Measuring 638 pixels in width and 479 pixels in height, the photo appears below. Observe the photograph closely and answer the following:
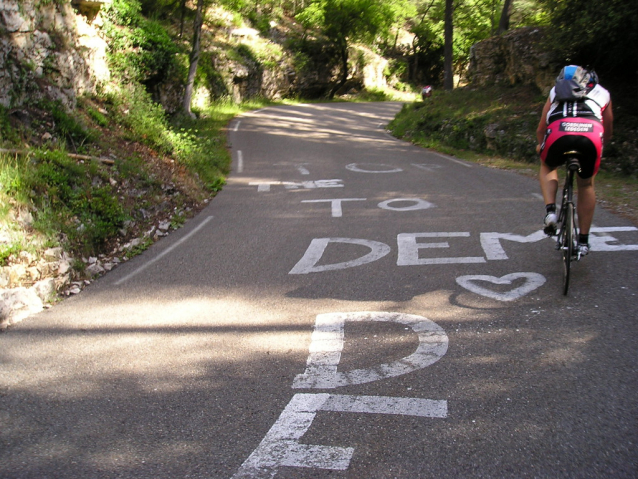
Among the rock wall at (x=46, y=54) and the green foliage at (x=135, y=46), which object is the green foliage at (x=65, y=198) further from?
the green foliage at (x=135, y=46)

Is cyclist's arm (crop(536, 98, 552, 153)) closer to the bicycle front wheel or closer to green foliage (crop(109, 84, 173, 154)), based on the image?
the bicycle front wheel

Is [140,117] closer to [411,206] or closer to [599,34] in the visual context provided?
[411,206]

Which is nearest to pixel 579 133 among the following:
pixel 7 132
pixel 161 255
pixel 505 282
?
pixel 505 282

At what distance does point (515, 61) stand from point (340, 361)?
64.5 ft

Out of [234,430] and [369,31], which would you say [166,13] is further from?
[234,430]

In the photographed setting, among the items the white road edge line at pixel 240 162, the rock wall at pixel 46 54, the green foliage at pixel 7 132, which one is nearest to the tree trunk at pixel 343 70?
the white road edge line at pixel 240 162

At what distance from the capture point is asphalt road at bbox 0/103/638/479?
3.10 m

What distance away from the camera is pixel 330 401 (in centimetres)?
366

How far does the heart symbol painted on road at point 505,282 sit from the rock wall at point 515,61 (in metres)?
14.7

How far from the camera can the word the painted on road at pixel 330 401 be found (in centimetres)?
306

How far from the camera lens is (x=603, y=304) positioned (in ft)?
16.2

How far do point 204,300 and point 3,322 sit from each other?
6.17 feet

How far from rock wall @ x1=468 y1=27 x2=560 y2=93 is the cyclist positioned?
47.1 ft

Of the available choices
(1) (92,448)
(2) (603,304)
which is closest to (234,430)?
(1) (92,448)
